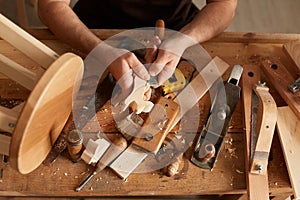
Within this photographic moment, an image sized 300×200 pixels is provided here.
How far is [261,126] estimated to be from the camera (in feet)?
3.50

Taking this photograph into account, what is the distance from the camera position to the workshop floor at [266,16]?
197 cm

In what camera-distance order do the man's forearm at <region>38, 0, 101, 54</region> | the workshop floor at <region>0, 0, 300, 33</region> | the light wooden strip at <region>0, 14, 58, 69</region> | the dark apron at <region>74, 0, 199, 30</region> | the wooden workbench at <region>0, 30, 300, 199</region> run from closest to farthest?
the light wooden strip at <region>0, 14, 58, 69</region> → the wooden workbench at <region>0, 30, 300, 199</region> → the man's forearm at <region>38, 0, 101, 54</region> → the dark apron at <region>74, 0, 199, 30</region> → the workshop floor at <region>0, 0, 300, 33</region>

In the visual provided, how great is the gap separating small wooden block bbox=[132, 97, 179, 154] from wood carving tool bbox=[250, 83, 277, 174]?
0.19 meters

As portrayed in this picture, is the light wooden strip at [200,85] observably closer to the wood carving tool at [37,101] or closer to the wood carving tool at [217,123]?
the wood carving tool at [217,123]

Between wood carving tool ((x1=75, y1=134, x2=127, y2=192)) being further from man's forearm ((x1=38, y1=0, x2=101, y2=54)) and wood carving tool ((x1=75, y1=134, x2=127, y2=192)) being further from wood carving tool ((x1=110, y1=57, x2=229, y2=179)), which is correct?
man's forearm ((x1=38, y1=0, x2=101, y2=54))

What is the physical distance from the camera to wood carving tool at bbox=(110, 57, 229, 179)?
3.35 feet

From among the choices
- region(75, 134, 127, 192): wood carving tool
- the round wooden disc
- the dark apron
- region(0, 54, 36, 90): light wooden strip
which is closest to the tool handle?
region(75, 134, 127, 192): wood carving tool

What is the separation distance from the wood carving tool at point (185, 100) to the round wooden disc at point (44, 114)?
152mm

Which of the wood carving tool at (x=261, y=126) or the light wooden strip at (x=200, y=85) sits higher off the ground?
the light wooden strip at (x=200, y=85)

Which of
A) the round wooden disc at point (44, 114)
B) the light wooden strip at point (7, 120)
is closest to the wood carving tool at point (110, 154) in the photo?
the round wooden disc at point (44, 114)

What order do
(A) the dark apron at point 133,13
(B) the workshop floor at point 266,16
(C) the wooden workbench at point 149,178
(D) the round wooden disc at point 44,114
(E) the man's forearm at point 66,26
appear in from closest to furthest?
(D) the round wooden disc at point 44,114
(C) the wooden workbench at point 149,178
(E) the man's forearm at point 66,26
(A) the dark apron at point 133,13
(B) the workshop floor at point 266,16

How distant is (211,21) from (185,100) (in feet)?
0.76

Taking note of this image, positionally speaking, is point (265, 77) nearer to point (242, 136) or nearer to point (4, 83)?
point (242, 136)

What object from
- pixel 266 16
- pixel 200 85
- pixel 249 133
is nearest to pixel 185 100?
pixel 200 85
